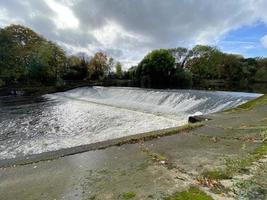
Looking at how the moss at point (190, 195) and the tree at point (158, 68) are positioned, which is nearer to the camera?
the moss at point (190, 195)

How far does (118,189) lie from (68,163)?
1.80 meters

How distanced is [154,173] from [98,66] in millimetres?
56101

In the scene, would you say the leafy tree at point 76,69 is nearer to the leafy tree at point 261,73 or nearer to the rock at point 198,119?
the leafy tree at point 261,73

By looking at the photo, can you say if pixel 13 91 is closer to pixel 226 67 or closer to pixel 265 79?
pixel 226 67

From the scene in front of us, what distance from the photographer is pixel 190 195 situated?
11.3 ft

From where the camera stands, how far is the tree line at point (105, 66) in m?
41.8

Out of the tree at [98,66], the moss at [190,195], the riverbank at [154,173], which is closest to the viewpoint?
the moss at [190,195]

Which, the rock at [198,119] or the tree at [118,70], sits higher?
the tree at [118,70]

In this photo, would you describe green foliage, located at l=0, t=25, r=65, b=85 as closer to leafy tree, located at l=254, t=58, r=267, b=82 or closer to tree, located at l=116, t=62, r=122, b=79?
tree, located at l=116, t=62, r=122, b=79

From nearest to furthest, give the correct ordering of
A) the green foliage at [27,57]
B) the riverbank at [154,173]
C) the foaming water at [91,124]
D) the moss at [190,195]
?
the moss at [190,195]
the riverbank at [154,173]
the foaming water at [91,124]
the green foliage at [27,57]

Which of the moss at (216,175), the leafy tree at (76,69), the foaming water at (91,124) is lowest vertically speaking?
the foaming water at (91,124)

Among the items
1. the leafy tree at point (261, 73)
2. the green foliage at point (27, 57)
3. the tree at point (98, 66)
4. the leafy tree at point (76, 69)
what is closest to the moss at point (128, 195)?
the green foliage at point (27, 57)

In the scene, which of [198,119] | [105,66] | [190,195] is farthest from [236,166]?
[105,66]

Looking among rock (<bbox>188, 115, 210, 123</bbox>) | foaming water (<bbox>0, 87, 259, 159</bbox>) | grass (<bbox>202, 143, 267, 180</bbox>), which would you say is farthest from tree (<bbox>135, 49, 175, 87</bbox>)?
grass (<bbox>202, 143, 267, 180</bbox>)
